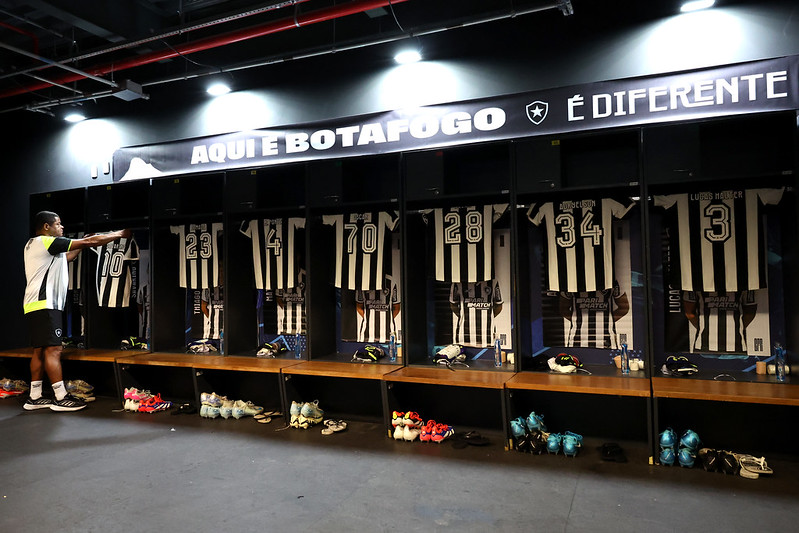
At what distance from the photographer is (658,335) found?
358 cm

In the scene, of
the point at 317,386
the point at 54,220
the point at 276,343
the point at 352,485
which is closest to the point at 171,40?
the point at 54,220

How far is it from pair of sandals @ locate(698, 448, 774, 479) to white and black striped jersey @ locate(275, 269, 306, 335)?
10.1ft

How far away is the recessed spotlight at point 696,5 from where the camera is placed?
3316mm

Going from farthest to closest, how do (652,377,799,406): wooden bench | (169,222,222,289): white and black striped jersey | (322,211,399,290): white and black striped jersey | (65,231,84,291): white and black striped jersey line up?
(65,231,84,291): white and black striped jersey, (169,222,222,289): white and black striped jersey, (322,211,399,290): white and black striped jersey, (652,377,799,406): wooden bench

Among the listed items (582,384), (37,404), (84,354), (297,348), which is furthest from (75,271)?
(582,384)

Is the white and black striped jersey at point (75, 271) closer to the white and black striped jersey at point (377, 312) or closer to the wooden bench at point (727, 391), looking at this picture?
the white and black striped jersey at point (377, 312)

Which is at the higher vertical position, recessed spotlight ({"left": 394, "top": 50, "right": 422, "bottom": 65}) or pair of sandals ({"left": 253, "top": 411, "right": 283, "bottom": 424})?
recessed spotlight ({"left": 394, "top": 50, "right": 422, "bottom": 65})

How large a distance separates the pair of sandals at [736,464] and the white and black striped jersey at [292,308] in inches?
122

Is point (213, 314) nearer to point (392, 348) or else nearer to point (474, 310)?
point (392, 348)

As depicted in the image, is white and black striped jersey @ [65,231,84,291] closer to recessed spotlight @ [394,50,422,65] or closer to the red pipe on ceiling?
the red pipe on ceiling

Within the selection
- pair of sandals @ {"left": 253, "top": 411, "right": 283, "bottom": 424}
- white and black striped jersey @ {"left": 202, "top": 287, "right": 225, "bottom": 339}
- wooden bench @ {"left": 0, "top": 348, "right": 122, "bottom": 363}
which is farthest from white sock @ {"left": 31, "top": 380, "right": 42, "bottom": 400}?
pair of sandals @ {"left": 253, "top": 411, "right": 283, "bottom": 424}

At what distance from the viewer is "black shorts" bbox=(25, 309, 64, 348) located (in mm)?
4438

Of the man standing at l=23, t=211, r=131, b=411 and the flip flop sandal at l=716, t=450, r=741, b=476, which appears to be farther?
the man standing at l=23, t=211, r=131, b=411

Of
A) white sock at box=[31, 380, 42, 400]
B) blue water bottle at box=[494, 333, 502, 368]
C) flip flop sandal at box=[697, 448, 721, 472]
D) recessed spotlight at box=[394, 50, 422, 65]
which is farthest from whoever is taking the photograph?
white sock at box=[31, 380, 42, 400]
